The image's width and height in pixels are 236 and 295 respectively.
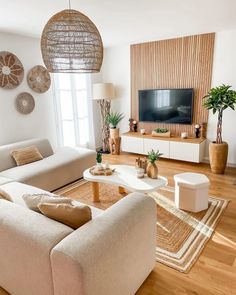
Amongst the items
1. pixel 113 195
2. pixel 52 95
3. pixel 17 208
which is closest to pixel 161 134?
pixel 113 195

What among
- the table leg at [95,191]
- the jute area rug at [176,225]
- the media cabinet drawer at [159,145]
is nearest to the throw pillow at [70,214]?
the jute area rug at [176,225]

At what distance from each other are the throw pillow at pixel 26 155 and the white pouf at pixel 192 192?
229 cm

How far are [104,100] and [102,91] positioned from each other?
1.25 feet

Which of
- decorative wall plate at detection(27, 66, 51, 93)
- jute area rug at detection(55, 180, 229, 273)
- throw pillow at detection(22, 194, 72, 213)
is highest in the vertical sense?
decorative wall plate at detection(27, 66, 51, 93)

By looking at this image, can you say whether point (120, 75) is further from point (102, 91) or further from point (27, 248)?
point (27, 248)

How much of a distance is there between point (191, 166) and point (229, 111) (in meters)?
1.23

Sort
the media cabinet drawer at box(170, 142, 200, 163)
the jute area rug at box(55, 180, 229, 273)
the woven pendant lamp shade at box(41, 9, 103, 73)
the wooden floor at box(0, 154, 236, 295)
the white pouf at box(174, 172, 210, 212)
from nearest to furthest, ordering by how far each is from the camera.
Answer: the woven pendant lamp shade at box(41, 9, 103, 73)
the wooden floor at box(0, 154, 236, 295)
the jute area rug at box(55, 180, 229, 273)
the white pouf at box(174, 172, 210, 212)
the media cabinet drawer at box(170, 142, 200, 163)

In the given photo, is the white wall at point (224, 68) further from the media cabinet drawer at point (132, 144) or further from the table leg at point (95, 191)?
the table leg at point (95, 191)

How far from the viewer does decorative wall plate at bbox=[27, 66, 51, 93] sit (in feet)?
14.1

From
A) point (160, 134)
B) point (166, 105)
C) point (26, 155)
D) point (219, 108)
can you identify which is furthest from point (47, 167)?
point (219, 108)

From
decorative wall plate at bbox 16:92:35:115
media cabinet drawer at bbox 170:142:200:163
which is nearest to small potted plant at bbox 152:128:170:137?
media cabinet drawer at bbox 170:142:200:163

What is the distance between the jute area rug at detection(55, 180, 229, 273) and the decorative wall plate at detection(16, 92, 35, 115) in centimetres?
166

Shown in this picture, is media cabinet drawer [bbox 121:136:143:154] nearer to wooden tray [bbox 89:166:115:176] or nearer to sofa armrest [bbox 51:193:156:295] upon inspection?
wooden tray [bbox 89:166:115:176]

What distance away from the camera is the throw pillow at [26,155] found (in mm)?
3642
